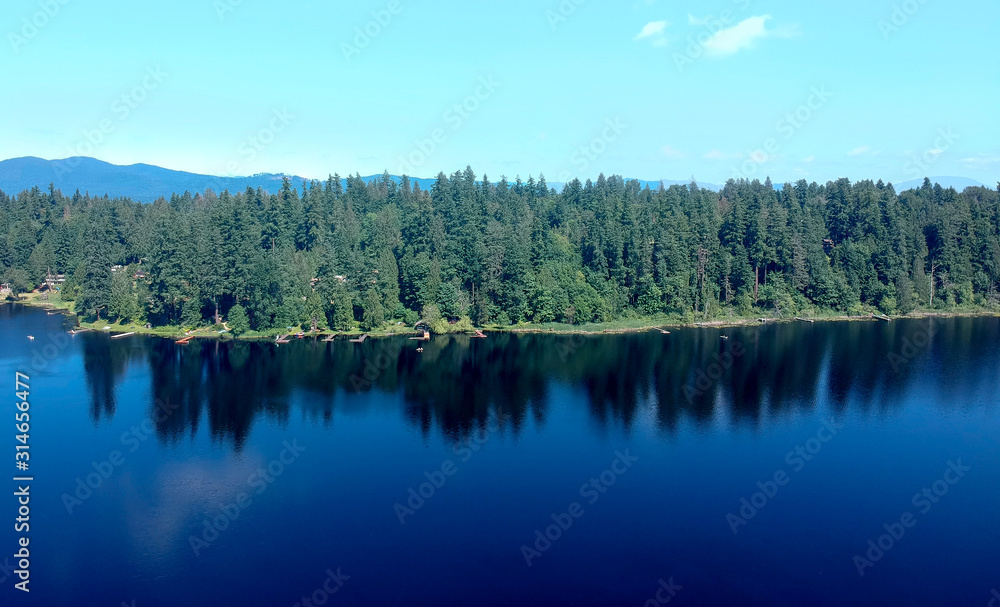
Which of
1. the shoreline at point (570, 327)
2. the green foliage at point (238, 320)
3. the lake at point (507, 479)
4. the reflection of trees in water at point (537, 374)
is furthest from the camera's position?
the shoreline at point (570, 327)

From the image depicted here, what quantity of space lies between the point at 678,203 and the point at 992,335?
112ft

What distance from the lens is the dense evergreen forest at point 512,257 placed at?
59.8 m

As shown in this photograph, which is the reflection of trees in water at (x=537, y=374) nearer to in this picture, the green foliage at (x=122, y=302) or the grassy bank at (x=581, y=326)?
the grassy bank at (x=581, y=326)

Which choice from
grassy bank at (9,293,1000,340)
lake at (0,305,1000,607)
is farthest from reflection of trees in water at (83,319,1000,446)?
grassy bank at (9,293,1000,340)

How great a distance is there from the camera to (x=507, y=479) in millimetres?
29422

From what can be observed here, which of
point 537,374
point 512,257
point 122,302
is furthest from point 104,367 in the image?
point 512,257

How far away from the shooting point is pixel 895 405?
39469 millimetres

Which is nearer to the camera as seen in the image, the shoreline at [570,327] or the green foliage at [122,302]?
the shoreline at [570,327]

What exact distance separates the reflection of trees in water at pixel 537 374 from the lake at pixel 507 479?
30 cm

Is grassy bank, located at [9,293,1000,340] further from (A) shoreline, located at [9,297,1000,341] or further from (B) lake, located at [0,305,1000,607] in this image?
(B) lake, located at [0,305,1000,607]

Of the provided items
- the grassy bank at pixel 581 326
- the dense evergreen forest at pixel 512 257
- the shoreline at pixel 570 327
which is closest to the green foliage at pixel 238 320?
the dense evergreen forest at pixel 512 257

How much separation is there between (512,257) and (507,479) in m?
35.6

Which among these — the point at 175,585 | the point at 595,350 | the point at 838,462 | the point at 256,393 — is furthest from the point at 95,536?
the point at 595,350

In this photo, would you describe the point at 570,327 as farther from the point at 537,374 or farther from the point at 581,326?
the point at 537,374
